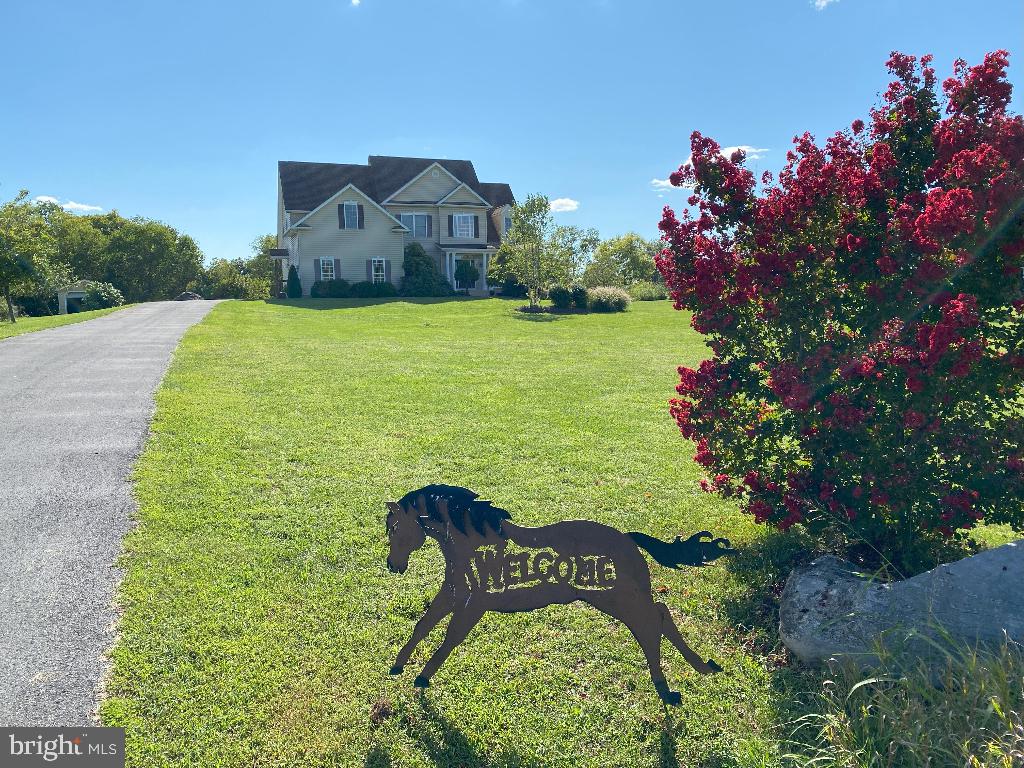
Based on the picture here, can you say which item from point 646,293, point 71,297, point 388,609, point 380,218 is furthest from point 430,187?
point 388,609

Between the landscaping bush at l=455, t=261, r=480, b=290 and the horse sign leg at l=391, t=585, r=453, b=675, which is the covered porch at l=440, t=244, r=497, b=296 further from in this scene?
the horse sign leg at l=391, t=585, r=453, b=675

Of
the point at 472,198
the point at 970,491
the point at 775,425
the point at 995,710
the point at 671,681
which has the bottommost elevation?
the point at 671,681

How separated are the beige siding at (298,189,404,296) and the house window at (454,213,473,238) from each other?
14.7ft

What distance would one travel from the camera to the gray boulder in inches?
153

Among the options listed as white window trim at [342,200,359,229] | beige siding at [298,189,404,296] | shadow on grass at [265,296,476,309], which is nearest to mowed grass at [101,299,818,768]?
shadow on grass at [265,296,476,309]

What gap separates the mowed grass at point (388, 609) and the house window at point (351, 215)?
30.0 m

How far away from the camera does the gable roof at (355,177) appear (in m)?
42.1

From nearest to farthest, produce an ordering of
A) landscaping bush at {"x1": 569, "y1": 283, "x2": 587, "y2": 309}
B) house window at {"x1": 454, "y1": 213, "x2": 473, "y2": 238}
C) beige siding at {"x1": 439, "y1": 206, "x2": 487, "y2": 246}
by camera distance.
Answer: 1. landscaping bush at {"x1": 569, "y1": 283, "x2": 587, "y2": 309}
2. beige siding at {"x1": 439, "y1": 206, "x2": 487, "y2": 246}
3. house window at {"x1": 454, "y1": 213, "x2": 473, "y2": 238}

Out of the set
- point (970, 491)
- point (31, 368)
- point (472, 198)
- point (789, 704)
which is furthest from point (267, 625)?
point (472, 198)

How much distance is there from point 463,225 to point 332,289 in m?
10.2

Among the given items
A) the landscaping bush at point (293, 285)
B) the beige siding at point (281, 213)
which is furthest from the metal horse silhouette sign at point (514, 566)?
the beige siding at point (281, 213)

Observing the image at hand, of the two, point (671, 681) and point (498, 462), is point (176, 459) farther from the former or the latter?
point (671, 681)

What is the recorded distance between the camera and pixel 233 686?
13.0 ft

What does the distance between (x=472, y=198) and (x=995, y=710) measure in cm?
4285
